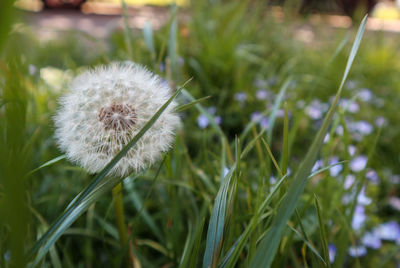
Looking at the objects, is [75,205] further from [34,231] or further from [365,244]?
[365,244]

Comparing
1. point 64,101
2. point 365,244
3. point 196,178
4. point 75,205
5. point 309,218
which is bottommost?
point 365,244

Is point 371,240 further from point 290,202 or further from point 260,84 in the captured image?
point 260,84

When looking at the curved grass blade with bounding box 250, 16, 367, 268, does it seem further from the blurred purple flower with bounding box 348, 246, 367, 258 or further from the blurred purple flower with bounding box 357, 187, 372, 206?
the blurred purple flower with bounding box 357, 187, 372, 206

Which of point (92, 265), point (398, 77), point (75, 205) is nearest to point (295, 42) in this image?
point (398, 77)

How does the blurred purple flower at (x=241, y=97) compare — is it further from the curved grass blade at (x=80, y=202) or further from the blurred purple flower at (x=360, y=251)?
the curved grass blade at (x=80, y=202)

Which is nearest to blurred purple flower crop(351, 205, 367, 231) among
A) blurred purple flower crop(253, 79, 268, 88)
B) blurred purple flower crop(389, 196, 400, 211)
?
blurred purple flower crop(389, 196, 400, 211)
